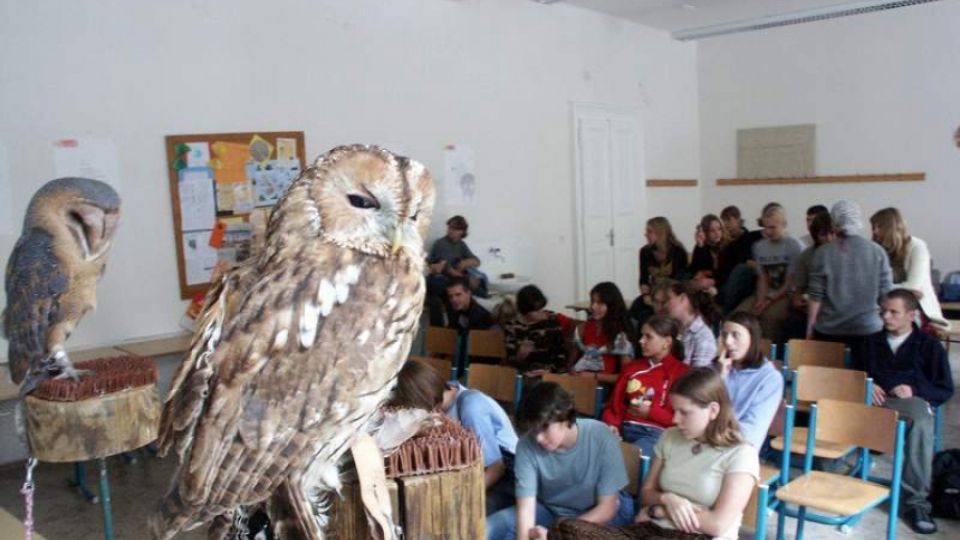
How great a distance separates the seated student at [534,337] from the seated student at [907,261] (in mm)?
2013

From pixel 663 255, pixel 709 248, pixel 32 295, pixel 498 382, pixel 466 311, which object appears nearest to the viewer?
pixel 32 295

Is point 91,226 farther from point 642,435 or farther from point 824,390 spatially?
point 824,390

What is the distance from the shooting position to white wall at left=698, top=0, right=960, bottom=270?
26.0 feet

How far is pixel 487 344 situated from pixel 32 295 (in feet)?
10.0

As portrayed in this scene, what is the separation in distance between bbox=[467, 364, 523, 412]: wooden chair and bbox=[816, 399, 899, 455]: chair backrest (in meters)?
1.37

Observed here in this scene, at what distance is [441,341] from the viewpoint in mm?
5281

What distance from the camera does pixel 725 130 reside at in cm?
952

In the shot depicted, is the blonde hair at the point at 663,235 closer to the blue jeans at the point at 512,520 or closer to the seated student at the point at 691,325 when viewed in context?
the seated student at the point at 691,325

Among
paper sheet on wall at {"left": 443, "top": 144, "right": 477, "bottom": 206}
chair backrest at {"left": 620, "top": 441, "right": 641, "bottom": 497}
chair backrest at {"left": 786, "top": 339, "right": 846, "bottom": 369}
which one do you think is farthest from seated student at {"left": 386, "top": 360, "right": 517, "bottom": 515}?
paper sheet on wall at {"left": 443, "top": 144, "right": 477, "bottom": 206}

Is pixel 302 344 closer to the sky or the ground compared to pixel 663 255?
closer to the sky

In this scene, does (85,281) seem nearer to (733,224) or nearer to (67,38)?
(67,38)

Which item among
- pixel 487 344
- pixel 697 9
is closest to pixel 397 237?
pixel 487 344

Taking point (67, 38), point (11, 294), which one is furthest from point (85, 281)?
point (67, 38)

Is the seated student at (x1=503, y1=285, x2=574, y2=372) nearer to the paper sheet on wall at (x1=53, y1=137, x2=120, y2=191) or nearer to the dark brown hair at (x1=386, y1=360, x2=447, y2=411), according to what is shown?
the dark brown hair at (x1=386, y1=360, x2=447, y2=411)
